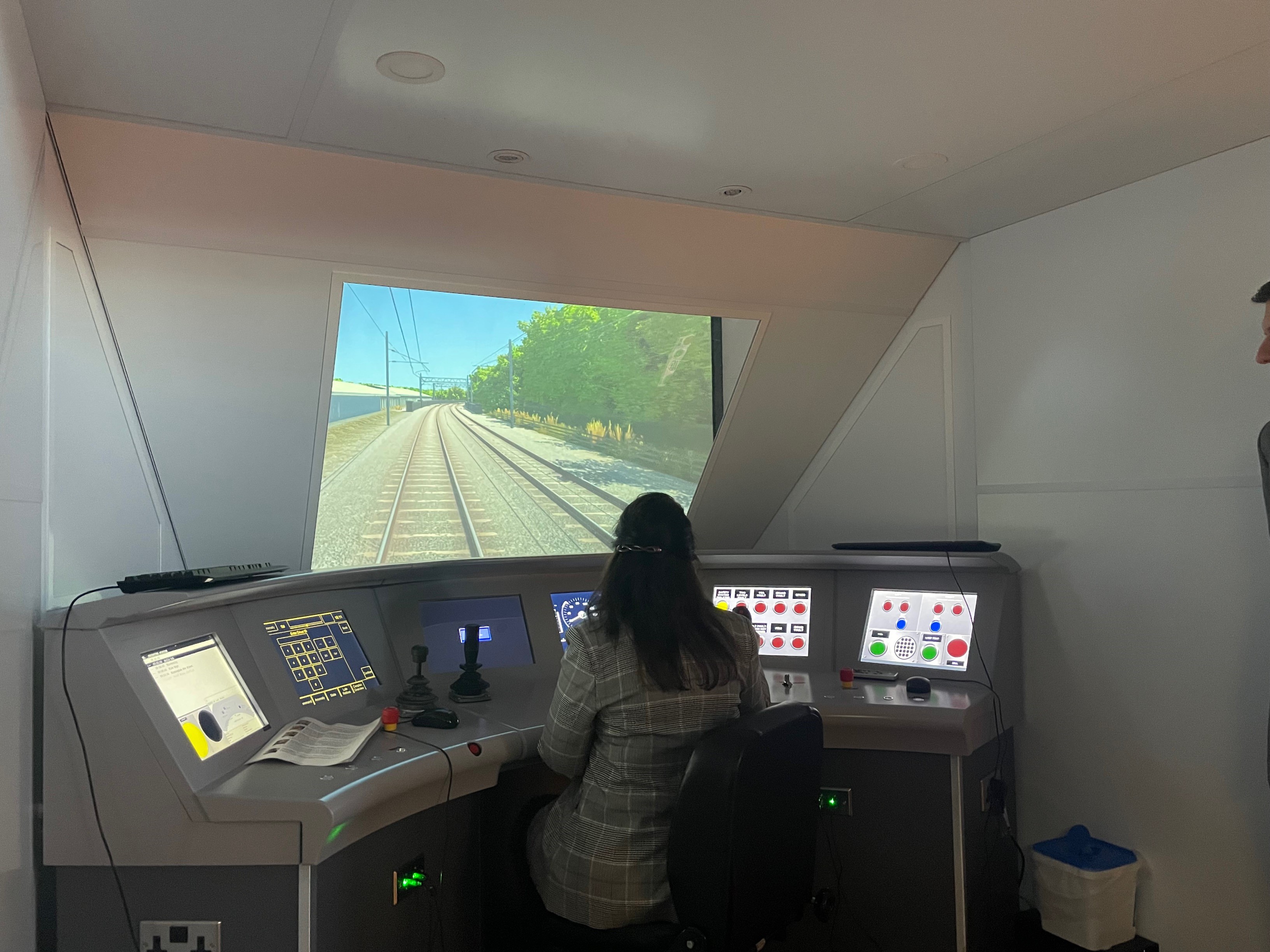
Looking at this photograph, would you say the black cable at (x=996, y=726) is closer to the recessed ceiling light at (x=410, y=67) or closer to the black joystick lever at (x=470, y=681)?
the black joystick lever at (x=470, y=681)

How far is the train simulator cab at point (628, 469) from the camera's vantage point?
5.08 ft

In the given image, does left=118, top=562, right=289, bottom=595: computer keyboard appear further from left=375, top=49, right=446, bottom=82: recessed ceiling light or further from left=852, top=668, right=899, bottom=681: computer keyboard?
left=852, top=668, right=899, bottom=681: computer keyboard

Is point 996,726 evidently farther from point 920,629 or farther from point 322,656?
point 322,656

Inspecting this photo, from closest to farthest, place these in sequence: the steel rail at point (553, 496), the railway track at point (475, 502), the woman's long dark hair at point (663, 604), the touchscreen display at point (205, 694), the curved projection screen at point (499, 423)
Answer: the touchscreen display at point (205, 694)
the woman's long dark hair at point (663, 604)
the curved projection screen at point (499, 423)
the railway track at point (475, 502)
the steel rail at point (553, 496)

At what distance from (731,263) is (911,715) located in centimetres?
150

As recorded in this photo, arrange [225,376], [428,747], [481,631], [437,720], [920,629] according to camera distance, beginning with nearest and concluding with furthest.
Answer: [428,747], [437,720], [225,376], [481,631], [920,629]

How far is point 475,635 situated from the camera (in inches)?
95.0

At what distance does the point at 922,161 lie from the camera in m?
2.26

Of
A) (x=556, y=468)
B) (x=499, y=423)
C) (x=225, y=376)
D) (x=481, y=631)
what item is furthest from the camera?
(x=556, y=468)

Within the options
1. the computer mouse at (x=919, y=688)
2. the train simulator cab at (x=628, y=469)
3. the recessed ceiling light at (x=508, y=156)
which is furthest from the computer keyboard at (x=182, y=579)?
the computer mouse at (x=919, y=688)

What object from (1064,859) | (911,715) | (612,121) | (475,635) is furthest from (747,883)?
(612,121)

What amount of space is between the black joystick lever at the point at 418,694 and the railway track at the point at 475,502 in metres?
0.87

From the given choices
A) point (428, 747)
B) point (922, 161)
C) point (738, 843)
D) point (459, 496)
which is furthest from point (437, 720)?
point (922, 161)

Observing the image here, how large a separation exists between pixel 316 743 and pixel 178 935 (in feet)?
1.36
